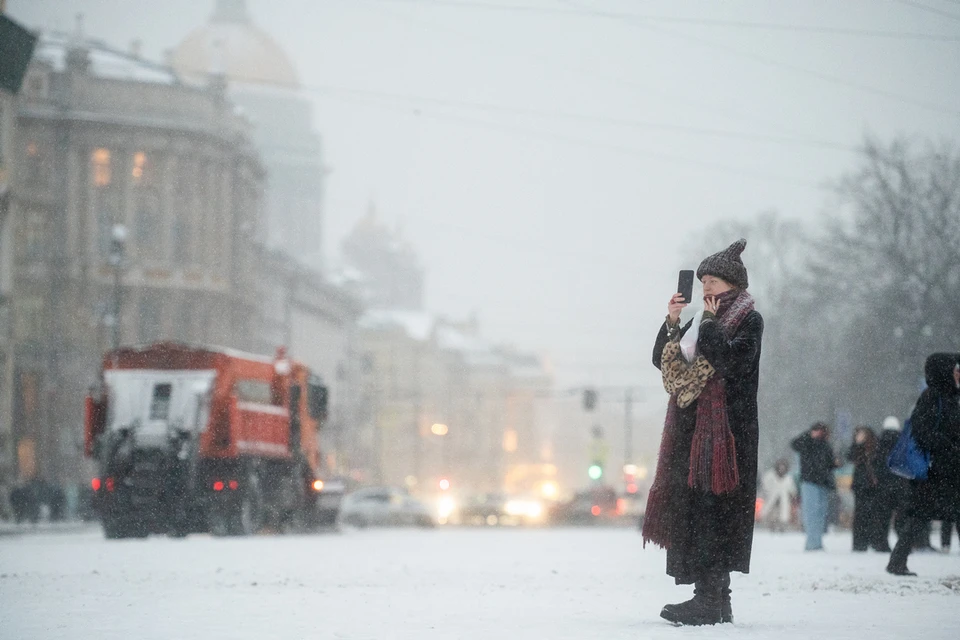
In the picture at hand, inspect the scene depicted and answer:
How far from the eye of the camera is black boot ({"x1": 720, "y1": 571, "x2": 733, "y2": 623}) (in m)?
9.52

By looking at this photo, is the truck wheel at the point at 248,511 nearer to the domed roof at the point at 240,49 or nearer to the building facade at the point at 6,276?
the building facade at the point at 6,276

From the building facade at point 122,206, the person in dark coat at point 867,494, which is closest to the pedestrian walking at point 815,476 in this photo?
the person in dark coat at point 867,494

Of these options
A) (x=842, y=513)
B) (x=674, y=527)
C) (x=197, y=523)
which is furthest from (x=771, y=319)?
(x=674, y=527)

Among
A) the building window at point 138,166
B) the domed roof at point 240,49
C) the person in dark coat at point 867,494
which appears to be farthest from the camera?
the domed roof at point 240,49

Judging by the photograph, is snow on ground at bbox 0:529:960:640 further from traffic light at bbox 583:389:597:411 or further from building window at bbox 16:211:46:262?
building window at bbox 16:211:46:262

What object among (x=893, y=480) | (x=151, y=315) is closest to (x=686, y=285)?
(x=893, y=480)

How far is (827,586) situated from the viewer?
44.3 feet

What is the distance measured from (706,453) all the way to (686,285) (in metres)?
0.86

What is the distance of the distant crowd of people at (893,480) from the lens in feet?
43.7

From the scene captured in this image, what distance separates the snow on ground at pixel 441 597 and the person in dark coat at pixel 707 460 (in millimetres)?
312

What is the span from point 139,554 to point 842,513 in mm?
20955

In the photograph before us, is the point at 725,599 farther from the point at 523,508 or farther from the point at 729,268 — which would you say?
the point at 523,508

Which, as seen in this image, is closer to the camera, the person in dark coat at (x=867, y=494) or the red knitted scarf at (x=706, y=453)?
the red knitted scarf at (x=706, y=453)

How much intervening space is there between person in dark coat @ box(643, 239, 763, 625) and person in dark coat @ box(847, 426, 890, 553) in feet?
36.2
